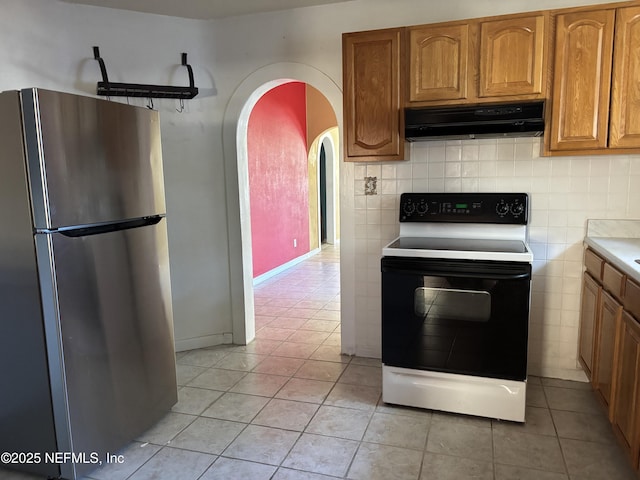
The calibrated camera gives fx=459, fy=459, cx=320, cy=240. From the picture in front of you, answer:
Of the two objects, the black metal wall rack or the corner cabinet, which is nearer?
the corner cabinet

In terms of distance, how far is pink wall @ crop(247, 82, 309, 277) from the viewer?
18.5 feet

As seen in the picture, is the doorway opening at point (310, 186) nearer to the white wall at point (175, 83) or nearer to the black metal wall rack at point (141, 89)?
the white wall at point (175, 83)

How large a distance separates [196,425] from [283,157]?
14.9 feet

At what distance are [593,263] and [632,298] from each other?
68 centimetres

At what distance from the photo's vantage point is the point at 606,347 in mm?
2244

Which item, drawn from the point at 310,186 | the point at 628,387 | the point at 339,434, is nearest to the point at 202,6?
the point at 339,434

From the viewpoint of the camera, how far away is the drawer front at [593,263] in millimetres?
2410

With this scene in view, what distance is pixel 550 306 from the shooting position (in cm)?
287

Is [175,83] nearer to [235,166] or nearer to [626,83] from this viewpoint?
[235,166]

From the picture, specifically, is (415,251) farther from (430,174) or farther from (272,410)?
(272,410)

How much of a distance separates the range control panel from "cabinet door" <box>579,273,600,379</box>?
0.51 metres

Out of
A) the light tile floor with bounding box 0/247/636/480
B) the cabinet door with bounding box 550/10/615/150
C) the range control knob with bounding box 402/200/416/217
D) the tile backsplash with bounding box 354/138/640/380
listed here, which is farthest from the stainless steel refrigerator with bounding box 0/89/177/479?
A: the cabinet door with bounding box 550/10/615/150

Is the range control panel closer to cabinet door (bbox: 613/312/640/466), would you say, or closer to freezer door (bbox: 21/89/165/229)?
cabinet door (bbox: 613/312/640/466)

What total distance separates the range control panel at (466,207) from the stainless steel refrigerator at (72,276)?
1.59 metres
